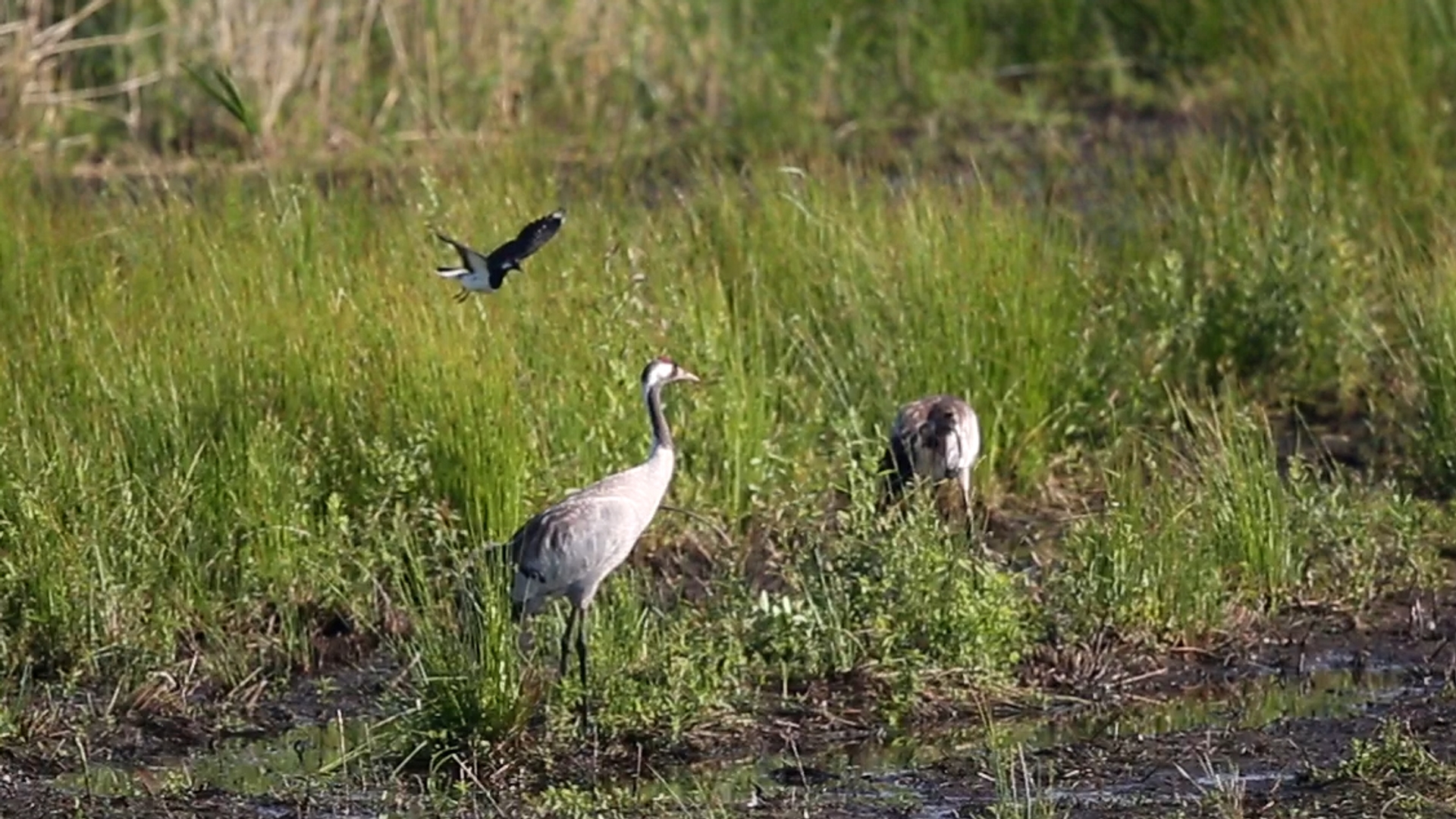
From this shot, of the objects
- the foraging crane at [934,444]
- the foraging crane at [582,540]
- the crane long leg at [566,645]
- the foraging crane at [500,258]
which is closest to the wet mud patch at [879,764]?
the crane long leg at [566,645]

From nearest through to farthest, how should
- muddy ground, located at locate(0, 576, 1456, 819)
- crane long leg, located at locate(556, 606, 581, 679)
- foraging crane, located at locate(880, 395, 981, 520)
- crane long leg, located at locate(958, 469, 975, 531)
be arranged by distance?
muddy ground, located at locate(0, 576, 1456, 819), crane long leg, located at locate(556, 606, 581, 679), foraging crane, located at locate(880, 395, 981, 520), crane long leg, located at locate(958, 469, 975, 531)

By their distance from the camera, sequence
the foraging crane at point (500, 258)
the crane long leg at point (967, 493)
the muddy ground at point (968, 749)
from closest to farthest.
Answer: the muddy ground at point (968, 749) → the foraging crane at point (500, 258) → the crane long leg at point (967, 493)

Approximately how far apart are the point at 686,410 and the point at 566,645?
178cm

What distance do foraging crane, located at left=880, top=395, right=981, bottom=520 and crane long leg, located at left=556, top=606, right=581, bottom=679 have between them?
122 cm

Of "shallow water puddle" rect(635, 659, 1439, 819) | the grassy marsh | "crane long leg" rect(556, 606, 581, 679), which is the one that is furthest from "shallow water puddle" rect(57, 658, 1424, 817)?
"crane long leg" rect(556, 606, 581, 679)

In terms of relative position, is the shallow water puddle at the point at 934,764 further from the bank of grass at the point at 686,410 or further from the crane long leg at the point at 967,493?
the crane long leg at the point at 967,493

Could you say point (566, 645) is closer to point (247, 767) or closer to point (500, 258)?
point (247, 767)

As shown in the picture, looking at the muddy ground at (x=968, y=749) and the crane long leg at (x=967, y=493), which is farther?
the crane long leg at (x=967, y=493)

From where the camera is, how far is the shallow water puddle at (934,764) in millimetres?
7121

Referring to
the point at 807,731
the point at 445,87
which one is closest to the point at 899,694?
the point at 807,731

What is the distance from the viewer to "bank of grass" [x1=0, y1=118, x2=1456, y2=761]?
8.05 meters

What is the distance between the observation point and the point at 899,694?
310 inches

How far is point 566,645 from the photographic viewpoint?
311 inches

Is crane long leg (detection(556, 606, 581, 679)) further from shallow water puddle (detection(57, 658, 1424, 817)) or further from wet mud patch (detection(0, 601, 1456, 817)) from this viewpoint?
shallow water puddle (detection(57, 658, 1424, 817))
